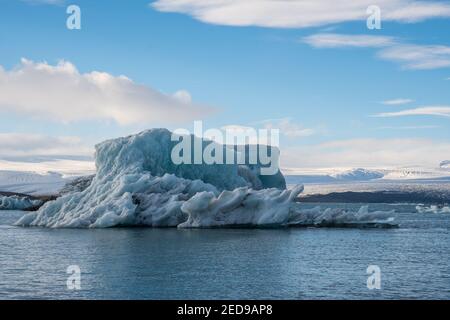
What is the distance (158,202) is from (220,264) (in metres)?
21.1

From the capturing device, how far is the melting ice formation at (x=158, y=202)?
46156mm

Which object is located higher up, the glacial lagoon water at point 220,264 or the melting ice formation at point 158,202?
the melting ice formation at point 158,202

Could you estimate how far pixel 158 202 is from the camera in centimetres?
4959

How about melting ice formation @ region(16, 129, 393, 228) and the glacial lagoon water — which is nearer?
the glacial lagoon water

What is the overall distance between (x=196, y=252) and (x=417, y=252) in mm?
13206

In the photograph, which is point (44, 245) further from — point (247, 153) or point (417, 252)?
point (247, 153)

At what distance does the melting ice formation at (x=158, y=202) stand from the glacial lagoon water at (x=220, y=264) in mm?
1668

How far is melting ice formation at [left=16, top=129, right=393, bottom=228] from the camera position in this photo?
4616cm

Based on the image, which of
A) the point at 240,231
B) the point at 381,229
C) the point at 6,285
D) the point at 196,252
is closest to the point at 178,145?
the point at 240,231

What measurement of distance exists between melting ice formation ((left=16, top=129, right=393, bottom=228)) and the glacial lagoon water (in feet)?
5.47

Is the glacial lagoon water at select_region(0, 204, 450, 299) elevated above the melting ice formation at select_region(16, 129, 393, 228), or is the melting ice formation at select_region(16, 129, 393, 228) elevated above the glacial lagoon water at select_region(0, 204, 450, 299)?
the melting ice formation at select_region(16, 129, 393, 228)

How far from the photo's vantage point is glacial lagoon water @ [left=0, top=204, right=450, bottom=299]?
22672mm

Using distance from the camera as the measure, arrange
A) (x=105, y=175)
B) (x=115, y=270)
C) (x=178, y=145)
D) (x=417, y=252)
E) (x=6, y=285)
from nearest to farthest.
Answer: (x=6, y=285) → (x=115, y=270) → (x=417, y=252) → (x=105, y=175) → (x=178, y=145)

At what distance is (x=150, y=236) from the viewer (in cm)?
4291
